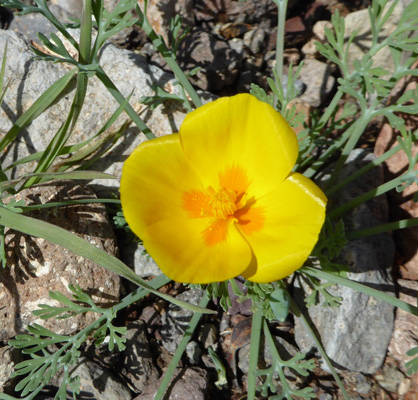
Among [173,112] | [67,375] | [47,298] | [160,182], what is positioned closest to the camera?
[160,182]

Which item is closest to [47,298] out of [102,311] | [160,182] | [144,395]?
[102,311]

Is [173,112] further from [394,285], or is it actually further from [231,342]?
[394,285]

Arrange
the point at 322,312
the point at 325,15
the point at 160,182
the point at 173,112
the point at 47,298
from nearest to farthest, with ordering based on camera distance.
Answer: the point at 160,182
the point at 47,298
the point at 322,312
the point at 173,112
the point at 325,15

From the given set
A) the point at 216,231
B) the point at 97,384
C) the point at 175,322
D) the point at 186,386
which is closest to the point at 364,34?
the point at 216,231

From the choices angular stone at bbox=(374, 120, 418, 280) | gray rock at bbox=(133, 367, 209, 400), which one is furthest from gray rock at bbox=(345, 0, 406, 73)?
gray rock at bbox=(133, 367, 209, 400)

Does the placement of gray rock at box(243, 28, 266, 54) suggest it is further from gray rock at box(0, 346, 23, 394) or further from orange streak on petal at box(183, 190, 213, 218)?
gray rock at box(0, 346, 23, 394)

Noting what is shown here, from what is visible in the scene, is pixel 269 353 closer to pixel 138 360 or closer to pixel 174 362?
pixel 174 362

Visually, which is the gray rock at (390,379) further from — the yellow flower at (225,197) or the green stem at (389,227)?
the yellow flower at (225,197)
